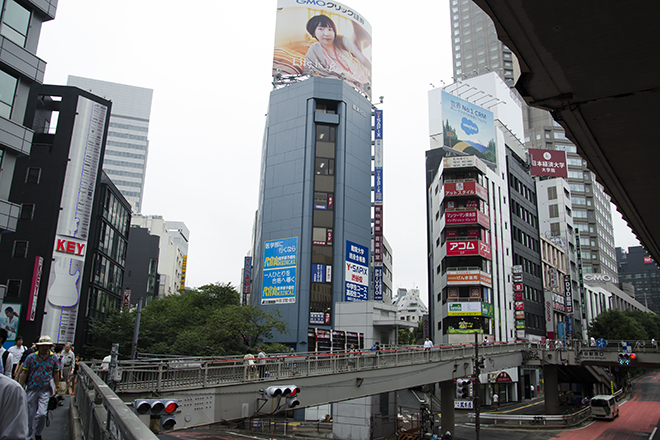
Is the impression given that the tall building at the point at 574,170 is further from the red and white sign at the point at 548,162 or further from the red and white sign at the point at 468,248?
the red and white sign at the point at 468,248

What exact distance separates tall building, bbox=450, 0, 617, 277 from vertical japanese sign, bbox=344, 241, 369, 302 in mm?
58466

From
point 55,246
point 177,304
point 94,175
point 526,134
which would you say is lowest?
point 177,304

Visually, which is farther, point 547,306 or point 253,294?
point 547,306

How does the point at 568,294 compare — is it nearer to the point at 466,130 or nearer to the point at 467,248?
the point at 467,248

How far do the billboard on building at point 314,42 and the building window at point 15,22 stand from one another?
39217mm

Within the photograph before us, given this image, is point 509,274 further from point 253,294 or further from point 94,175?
point 94,175

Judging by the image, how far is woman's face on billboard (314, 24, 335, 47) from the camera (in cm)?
6350

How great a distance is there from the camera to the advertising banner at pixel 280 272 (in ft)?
176

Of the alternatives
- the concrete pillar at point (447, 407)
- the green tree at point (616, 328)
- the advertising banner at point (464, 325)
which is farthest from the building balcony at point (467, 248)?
the concrete pillar at point (447, 407)

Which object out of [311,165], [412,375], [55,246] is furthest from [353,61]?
[412,375]

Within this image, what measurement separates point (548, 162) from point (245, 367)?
2663 inches

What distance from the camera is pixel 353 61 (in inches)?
2557

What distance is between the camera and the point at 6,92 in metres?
24.3

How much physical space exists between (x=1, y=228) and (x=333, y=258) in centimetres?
3523
